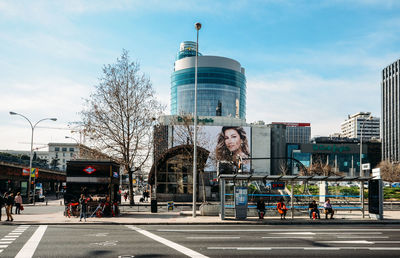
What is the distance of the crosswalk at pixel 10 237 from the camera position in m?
16.0

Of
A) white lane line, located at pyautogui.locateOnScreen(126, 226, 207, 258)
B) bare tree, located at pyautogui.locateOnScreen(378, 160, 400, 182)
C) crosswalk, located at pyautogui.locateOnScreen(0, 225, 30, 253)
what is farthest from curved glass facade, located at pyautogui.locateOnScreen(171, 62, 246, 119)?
white lane line, located at pyautogui.locateOnScreen(126, 226, 207, 258)

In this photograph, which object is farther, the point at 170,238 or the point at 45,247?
the point at 170,238

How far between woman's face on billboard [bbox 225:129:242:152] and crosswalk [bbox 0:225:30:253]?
336ft

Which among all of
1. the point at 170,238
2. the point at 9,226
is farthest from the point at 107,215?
the point at 170,238

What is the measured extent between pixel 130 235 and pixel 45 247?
15.4 ft

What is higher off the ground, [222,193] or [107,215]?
[222,193]

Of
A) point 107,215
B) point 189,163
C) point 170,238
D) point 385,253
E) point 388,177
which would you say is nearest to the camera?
point 385,253

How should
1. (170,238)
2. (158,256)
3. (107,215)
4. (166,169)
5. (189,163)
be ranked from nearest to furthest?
(158,256), (170,238), (107,215), (189,163), (166,169)

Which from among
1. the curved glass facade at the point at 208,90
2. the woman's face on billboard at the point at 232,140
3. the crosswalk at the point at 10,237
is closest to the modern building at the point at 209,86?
the curved glass facade at the point at 208,90

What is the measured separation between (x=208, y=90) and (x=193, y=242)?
15661 centimetres

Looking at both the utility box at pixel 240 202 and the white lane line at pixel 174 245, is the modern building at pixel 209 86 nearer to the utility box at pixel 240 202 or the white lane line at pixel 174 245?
the utility box at pixel 240 202

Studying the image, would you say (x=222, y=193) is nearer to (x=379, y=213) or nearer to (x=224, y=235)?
(x=224, y=235)

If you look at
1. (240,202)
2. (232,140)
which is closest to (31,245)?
(240,202)

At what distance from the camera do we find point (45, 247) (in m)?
15.7
